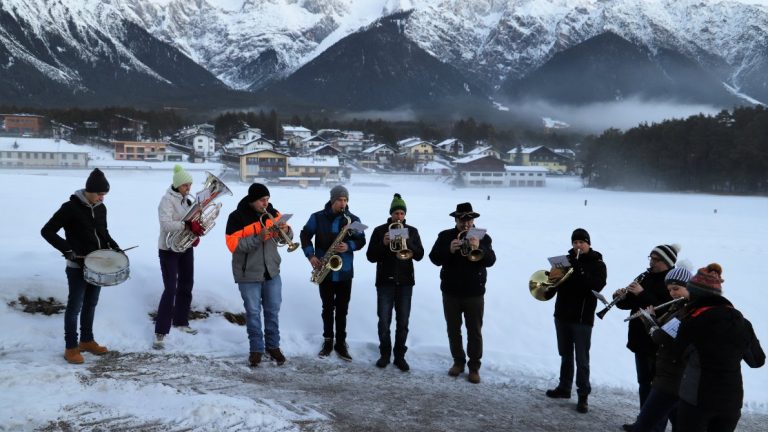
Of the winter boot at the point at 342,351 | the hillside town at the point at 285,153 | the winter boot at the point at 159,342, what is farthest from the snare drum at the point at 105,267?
the hillside town at the point at 285,153

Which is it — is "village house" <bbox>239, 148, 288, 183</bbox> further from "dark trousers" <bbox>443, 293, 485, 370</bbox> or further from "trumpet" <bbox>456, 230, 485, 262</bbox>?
"trumpet" <bbox>456, 230, 485, 262</bbox>

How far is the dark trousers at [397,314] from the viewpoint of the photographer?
669 cm

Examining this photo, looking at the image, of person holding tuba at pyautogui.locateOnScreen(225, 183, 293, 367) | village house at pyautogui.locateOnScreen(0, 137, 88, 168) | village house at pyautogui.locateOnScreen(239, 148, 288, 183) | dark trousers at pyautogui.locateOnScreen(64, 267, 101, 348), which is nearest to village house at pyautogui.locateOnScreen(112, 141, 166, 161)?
village house at pyautogui.locateOnScreen(0, 137, 88, 168)

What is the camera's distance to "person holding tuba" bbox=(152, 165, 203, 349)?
643cm

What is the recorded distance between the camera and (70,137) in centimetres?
8600

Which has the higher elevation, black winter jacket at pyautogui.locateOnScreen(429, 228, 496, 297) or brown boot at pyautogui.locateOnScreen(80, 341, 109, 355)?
black winter jacket at pyautogui.locateOnScreen(429, 228, 496, 297)

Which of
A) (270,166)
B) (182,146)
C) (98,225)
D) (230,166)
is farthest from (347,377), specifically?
(182,146)

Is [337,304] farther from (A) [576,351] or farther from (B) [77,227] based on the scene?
(B) [77,227]

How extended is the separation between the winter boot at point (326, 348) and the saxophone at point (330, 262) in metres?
0.69

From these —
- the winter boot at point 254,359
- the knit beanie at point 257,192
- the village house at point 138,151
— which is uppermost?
the village house at point 138,151

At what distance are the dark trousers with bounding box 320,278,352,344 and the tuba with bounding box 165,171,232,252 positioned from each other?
4.77 feet

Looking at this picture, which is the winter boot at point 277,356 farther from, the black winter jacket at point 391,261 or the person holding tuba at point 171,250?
Result: the black winter jacket at point 391,261

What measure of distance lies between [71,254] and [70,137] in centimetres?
9118

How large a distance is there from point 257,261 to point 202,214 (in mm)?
813
